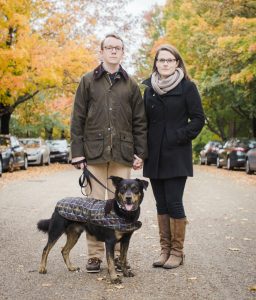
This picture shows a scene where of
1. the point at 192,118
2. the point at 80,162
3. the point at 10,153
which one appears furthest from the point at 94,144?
the point at 10,153

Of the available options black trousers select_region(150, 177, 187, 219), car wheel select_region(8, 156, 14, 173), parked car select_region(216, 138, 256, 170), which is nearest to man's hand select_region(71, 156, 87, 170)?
black trousers select_region(150, 177, 187, 219)

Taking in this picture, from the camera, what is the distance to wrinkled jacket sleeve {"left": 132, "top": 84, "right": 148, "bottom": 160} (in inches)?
235

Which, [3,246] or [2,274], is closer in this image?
[2,274]

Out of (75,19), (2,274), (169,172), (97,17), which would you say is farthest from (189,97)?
(97,17)

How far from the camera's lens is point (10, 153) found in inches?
922

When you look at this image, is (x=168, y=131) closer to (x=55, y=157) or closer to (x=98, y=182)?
(x=98, y=182)

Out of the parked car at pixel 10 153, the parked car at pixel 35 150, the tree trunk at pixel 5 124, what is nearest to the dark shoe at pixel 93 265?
the parked car at pixel 10 153

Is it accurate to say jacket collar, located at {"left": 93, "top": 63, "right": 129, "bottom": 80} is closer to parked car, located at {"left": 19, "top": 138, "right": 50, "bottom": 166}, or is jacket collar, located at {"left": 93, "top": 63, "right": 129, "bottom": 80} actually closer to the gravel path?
the gravel path

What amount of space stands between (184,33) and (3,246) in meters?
31.1

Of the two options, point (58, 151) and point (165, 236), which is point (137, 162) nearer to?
point (165, 236)

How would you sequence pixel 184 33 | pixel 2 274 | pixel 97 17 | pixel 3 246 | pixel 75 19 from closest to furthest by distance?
pixel 2 274
pixel 3 246
pixel 75 19
pixel 97 17
pixel 184 33

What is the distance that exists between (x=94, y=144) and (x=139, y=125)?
0.51m

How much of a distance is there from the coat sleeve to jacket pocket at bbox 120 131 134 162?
1.68 ft

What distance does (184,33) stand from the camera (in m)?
36.7
